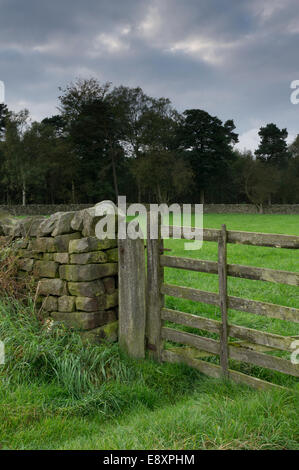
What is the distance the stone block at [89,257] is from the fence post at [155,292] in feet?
2.14

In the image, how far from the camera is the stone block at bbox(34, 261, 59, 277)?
204 inches

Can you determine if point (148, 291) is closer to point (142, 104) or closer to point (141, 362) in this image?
point (141, 362)

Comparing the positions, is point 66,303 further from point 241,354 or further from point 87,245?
point 241,354

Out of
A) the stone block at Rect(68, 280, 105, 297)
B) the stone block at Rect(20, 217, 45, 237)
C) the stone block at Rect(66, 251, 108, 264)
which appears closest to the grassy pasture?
the stone block at Rect(68, 280, 105, 297)

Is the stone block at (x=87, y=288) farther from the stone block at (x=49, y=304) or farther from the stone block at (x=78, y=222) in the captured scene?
the stone block at (x=78, y=222)

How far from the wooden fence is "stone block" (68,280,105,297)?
305 mm

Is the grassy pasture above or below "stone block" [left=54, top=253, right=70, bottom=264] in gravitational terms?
below

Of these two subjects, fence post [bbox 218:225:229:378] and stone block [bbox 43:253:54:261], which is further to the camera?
stone block [bbox 43:253:54:261]

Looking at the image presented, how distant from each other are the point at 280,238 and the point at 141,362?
7.60ft

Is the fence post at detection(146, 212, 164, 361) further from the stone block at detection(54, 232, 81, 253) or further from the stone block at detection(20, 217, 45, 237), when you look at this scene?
the stone block at detection(20, 217, 45, 237)

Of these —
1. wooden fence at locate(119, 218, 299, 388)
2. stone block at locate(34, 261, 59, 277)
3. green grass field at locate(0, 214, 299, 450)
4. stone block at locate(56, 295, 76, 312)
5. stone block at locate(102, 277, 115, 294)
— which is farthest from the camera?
stone block at locate(34, 261, 59, 277)

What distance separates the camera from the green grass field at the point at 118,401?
286 cm

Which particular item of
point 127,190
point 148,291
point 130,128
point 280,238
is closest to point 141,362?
point 148,291

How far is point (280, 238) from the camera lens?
3711 mm
